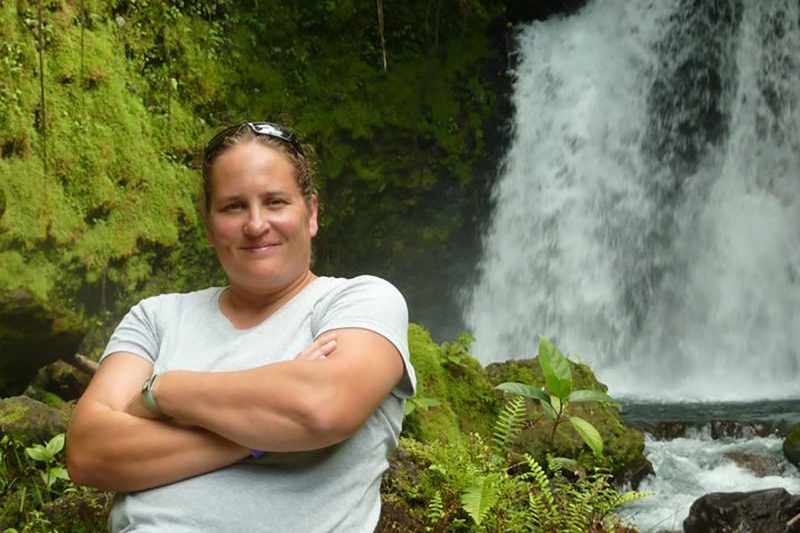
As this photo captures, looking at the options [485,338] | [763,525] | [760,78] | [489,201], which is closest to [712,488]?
[763,525]

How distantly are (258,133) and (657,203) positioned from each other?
32.8 ft

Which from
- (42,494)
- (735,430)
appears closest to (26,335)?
(42,494)

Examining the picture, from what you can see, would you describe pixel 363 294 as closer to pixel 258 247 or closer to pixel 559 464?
pixel 258 247

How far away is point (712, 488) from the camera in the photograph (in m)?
6.28

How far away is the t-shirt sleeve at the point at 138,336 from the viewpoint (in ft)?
6.75

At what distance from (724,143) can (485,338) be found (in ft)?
13.4

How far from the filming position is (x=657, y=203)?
11.2m

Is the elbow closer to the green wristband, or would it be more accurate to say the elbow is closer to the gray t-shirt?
the gray t-shirt

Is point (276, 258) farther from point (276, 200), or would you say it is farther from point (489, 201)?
→ point (489, 201)

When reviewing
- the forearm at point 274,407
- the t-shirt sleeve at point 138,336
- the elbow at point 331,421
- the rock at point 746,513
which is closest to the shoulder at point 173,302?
the t-shirt sleeve at point 138,336

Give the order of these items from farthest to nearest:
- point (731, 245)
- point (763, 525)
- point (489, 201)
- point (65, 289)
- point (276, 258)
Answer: point (489, 201) → point (731, 245) → point (65, 289) → point (763, 525) → point (276, 258)

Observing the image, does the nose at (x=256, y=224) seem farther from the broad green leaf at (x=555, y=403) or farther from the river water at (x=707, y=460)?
the river water at (x=707, y=460)

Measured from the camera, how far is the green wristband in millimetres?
1803

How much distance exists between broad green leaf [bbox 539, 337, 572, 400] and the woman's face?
4.01 ft
